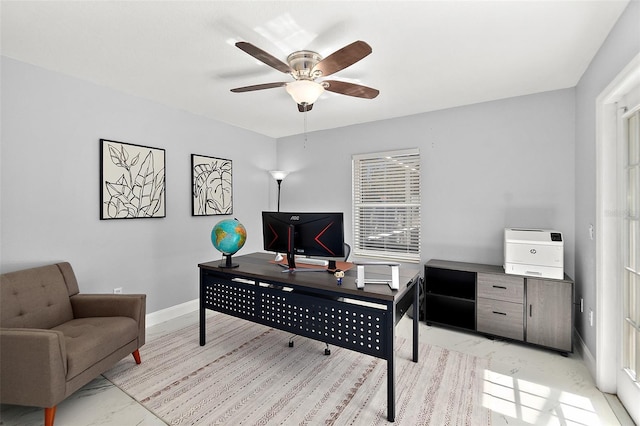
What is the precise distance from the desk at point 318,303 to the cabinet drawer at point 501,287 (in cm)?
92

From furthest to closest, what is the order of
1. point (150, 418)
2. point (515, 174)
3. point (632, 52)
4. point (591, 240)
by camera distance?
point (515, 174) → point (591, 240) → point (150, 418) → point (632, 52)

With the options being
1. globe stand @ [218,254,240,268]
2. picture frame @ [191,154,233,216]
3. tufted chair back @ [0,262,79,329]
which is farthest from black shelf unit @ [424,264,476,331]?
tufted chair back @ [0,262,79,329]

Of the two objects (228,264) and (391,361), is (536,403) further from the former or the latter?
(228,264)

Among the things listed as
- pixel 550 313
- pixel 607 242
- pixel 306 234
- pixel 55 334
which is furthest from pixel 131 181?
pixel 550 313

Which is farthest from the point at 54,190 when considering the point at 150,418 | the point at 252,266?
the point at 150,418

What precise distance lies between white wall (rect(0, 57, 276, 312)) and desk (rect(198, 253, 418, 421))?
2.98ft

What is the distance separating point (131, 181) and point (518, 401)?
150 inches

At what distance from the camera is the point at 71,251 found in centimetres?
268

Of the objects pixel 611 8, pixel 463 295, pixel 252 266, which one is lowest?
pixel 463 295

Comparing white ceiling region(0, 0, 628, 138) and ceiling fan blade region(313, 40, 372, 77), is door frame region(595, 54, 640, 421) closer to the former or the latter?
white ceiling region(0, 0, 628, 138)

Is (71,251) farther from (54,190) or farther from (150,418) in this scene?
(150,418)

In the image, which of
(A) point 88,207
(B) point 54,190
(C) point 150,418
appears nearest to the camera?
(C) point 150,418

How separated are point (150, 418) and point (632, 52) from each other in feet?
11.5

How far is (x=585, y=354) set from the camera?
247 centimetres
